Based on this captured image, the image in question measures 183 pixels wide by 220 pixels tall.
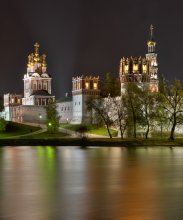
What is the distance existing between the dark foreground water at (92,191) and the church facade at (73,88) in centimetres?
5332

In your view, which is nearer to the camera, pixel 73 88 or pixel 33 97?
pixel 73 88

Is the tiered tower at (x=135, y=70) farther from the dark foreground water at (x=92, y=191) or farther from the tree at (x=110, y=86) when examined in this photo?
the dark foreground water at (x=92, y=191)

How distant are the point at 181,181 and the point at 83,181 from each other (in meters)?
4.17

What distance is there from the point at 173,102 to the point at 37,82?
72.4 meters

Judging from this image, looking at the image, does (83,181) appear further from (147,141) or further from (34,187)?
(147,141)

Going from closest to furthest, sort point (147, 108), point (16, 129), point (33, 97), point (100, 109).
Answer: point (147, 108) → point (100, 109) → point (16, 129) → point (33, 97)

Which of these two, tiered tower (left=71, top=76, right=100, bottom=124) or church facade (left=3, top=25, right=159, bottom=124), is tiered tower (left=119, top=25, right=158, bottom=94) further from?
tiered tower (left=71, top=76, right=100, bottom=124)

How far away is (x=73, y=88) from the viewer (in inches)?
4136

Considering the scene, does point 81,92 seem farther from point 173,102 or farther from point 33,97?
point 173,102

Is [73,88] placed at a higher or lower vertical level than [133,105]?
higher

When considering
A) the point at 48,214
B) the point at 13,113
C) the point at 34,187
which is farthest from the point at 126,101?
the point at 13,113

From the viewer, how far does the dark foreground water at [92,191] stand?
631 inches

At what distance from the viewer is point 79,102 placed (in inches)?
4031

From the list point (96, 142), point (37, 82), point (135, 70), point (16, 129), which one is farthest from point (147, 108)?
point (37, 82)
